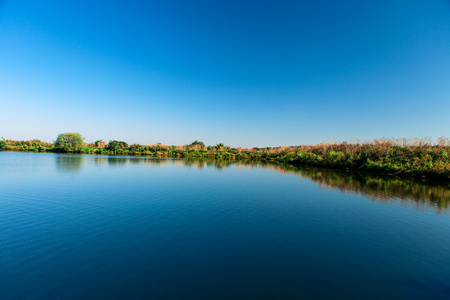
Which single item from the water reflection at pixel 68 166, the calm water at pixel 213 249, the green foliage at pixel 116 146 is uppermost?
the green foliage at pixel 116 146

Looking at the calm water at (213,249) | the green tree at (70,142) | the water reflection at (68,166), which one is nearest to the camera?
the calm water at (213,249)

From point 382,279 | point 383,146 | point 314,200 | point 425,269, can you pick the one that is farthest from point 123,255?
point 383,146

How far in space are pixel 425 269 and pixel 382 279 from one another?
4.49ft

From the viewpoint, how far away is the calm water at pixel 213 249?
3.48 meters

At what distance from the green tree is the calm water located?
56563 mm

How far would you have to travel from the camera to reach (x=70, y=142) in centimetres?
5659

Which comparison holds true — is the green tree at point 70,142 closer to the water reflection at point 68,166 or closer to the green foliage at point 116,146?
the green foliage at point 116,146

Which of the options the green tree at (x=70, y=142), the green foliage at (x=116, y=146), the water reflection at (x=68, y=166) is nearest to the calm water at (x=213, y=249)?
the water reflection at (x=68, y=166)

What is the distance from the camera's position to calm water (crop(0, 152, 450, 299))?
348 cm

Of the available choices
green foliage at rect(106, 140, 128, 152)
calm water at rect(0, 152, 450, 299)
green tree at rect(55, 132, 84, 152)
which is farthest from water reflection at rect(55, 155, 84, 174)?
green foliage at rect(106, 140, 128, 152)

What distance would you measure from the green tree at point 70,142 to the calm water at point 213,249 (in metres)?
56.6

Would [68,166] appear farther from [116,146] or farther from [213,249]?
[116,146]

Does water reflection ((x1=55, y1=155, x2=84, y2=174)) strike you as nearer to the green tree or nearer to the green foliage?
the green tree

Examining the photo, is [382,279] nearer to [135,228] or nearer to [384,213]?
[384,213]
